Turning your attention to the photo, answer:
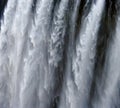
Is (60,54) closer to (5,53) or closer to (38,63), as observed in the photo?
(38,63)

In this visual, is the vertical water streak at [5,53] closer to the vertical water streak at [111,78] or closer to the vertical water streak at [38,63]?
the vertical water streak at [38,63]

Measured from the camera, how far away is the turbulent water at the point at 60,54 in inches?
133

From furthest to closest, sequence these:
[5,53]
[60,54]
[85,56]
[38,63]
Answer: [5,53] → [38,63] → [60,54] → [85,56]

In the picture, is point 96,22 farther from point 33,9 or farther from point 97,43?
point 33,9

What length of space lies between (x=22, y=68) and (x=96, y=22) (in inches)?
40.2

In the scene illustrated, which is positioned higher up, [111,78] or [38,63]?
[38,63]

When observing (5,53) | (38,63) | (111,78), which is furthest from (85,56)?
(5,53)

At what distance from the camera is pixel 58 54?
3691mm

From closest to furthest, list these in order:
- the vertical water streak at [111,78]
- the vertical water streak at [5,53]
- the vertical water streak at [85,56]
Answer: the vertical water streak at [111,78] < the vertical water streak at [85,56] < the vertical water streak at [5,53]

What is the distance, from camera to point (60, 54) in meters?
3.68

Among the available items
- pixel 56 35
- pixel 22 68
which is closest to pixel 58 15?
pixel 56 35

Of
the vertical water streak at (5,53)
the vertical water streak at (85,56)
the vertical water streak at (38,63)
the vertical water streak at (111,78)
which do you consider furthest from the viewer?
the vertical water streak at (5,53)

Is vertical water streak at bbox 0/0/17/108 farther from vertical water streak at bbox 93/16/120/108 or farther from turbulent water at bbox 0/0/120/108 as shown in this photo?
vertical water streak at bbox 93/16/120/108

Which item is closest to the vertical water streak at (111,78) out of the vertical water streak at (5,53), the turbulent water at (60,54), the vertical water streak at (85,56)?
the turbulent water at (60,54)
